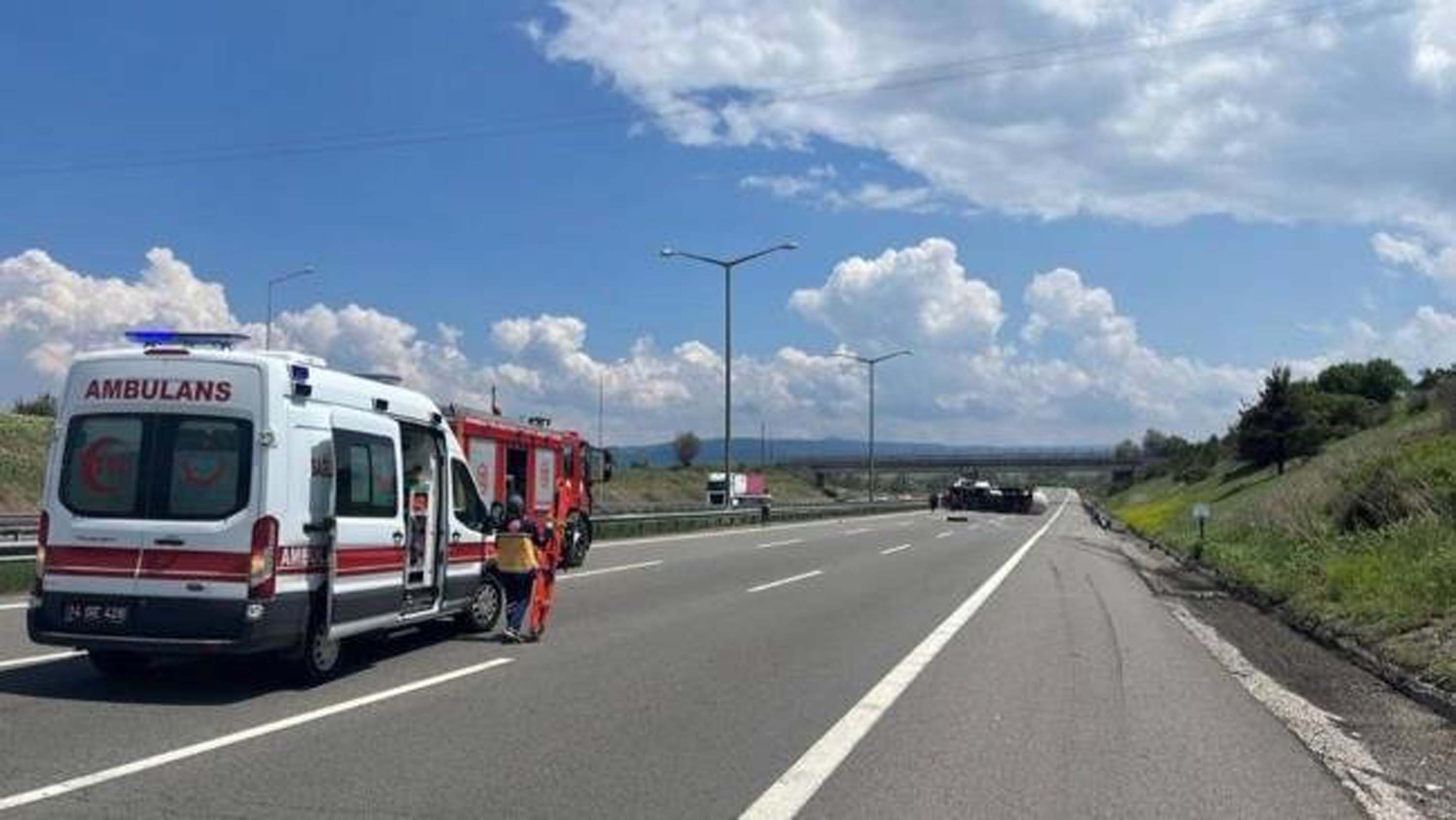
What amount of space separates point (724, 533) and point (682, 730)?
1329 inches

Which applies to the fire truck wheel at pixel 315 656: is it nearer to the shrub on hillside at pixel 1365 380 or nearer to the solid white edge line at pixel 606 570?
the solid white edge line at pixel 606 570

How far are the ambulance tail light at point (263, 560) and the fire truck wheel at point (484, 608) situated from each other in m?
4.04

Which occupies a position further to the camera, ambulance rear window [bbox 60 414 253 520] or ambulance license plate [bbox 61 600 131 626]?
ambulance rear window [bbox 60 414 253 520]

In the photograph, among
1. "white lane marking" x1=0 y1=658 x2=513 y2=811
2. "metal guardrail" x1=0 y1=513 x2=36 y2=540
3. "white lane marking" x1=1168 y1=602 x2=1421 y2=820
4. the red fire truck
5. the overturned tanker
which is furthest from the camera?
the overturned tanker

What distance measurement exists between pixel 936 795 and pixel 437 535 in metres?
6.60

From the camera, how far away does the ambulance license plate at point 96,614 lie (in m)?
9.91

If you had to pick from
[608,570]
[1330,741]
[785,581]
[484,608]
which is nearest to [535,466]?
[608,570]

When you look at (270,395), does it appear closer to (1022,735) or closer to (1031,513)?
(1022,735)

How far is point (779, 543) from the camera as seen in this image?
1433 inches

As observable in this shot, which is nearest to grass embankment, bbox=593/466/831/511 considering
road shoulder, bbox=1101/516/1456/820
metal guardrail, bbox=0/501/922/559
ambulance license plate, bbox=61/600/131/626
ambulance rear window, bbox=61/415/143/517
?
metal guardrail, bbox=0/501/922/559

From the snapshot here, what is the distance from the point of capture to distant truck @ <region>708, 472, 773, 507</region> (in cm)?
7110

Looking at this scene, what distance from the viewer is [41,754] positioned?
25.8 feet

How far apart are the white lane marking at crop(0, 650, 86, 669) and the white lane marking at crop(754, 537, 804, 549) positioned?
22.3 metres

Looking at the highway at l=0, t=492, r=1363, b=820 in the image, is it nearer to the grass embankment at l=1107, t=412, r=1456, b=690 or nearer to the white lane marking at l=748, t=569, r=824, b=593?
the grass embankment at l=1107, t=412, r=1456, b=690
